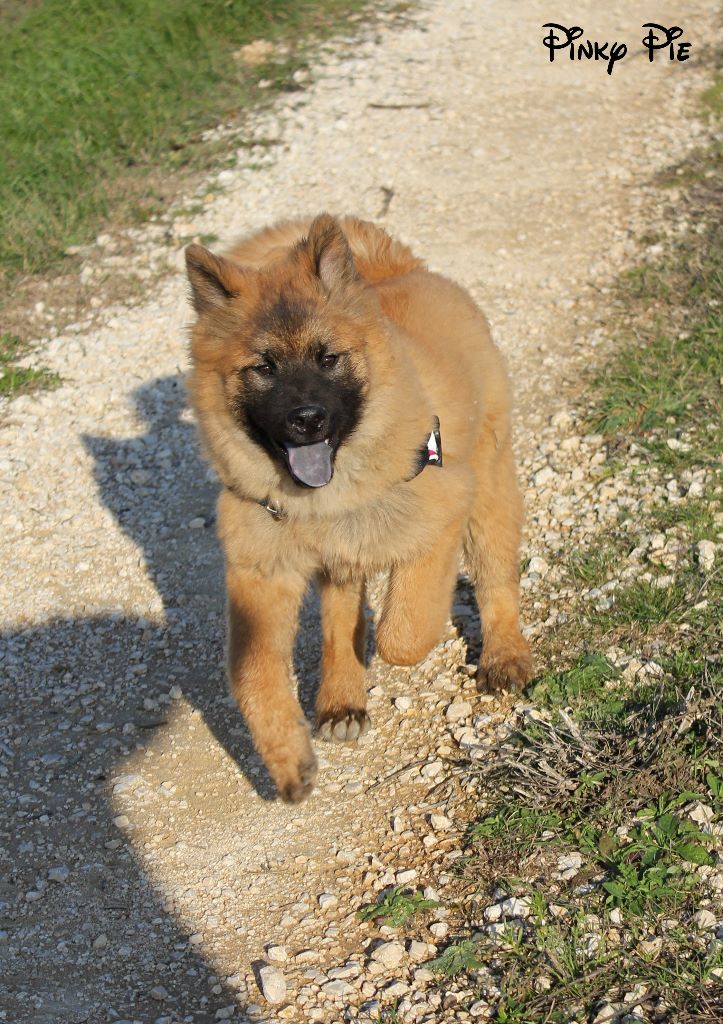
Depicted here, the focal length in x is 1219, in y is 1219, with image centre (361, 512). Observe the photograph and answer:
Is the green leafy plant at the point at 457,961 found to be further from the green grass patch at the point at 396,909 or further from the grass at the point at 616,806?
the green grass patch at the point at 396,909

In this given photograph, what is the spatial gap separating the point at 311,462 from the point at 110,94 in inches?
282

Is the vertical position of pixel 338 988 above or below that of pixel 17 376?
above

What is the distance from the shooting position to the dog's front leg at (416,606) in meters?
4.54

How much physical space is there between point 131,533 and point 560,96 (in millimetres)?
6411

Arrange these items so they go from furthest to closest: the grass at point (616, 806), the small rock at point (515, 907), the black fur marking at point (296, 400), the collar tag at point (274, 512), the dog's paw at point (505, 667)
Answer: the dog's paw at point (505, 667) → the collar tag at point (274, 512) → the black fur marking at point (296, 400) → the small rock at point (515, 907) → the grass at point (616, 806)

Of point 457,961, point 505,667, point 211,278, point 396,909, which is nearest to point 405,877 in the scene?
point 396,909

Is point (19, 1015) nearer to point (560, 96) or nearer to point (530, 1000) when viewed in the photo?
point (530, 1000)

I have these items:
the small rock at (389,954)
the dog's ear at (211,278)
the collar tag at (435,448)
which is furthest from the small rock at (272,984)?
the dog's ear at (211,278)

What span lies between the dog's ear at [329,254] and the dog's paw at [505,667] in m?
1.66

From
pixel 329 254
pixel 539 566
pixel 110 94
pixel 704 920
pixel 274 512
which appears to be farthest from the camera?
pixel 110 94

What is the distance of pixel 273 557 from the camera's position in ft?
14.7

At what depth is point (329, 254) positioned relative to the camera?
172 inches

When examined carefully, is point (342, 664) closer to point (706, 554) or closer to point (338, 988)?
point (338, 988)

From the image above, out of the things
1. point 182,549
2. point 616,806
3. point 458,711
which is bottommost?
point 182,549
